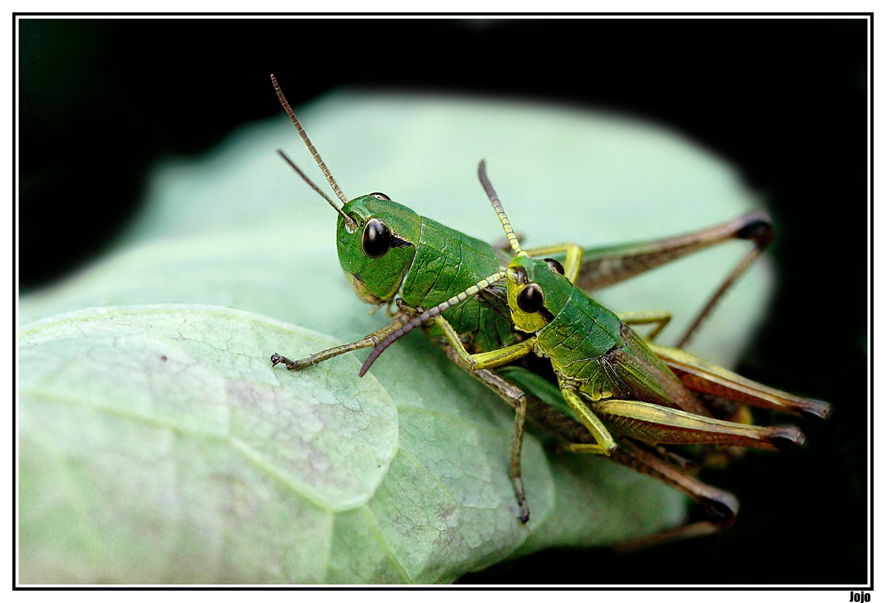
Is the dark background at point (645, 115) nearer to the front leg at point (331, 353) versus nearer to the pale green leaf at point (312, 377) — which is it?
the pale green leaf at point (312, 377)

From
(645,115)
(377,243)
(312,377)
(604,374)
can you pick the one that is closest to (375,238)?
(377,243)

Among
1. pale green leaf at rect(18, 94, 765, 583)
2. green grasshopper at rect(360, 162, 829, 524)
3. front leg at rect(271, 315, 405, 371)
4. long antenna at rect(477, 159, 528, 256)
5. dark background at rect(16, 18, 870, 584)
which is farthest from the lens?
dark background at rect(16, 18, 870, 584)

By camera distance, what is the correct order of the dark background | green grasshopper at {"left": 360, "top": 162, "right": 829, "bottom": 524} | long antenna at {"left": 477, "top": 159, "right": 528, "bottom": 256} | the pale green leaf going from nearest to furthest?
the pale green leaf → green grasshopper at {"left": 360, "top": 162, "right": 829, "bottom": 524} → long antenna at {"left": 477, "top": 159, "right": 528, "bottom": 256} → the dark background

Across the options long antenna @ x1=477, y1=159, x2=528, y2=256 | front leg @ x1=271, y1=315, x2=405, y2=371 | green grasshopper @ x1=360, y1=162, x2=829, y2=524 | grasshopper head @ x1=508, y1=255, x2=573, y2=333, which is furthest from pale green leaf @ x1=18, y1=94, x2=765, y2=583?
long antenna @ x1=477, y1=159, x2=528, y2=256

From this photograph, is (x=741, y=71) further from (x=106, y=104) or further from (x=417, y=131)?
(x=106, y=104)

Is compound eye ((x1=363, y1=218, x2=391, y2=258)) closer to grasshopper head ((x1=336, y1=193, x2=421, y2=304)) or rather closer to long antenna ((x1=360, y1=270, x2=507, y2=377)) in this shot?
grasshopper head ((x1=336, y1=193, x2=421, y2=304))

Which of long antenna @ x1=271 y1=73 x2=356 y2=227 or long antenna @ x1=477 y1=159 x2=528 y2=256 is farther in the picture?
long antenna @ x1=477 y1=159 x2=528 y2=256

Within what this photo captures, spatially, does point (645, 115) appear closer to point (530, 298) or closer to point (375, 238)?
point (530, 298)
